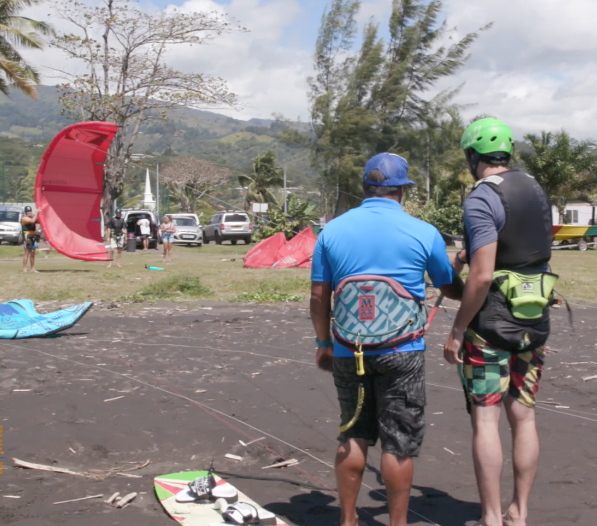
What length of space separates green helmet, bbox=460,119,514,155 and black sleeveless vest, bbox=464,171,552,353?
177 millimetres

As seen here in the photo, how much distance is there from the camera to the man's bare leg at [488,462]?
10.4 ft

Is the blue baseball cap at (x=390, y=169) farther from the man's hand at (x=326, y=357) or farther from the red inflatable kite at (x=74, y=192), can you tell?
the red inflatable kite at (x=74, y=192)

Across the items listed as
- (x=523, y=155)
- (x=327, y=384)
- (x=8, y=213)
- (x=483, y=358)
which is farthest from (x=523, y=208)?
(x=523, y=155)

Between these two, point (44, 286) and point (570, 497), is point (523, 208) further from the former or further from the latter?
point (44, 286)

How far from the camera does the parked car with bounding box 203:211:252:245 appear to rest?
123ft

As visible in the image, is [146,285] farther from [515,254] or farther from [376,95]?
[376,95]

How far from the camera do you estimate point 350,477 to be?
314 cm

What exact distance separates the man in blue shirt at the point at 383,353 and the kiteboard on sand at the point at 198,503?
52 centimetres

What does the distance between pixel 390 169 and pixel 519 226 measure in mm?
637

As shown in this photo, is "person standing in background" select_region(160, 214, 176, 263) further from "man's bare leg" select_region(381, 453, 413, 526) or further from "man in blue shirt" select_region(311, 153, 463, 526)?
"man's bare leg" select_region(381, 453, 413, 526)

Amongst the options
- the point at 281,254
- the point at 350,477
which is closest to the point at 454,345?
the point at 350,477

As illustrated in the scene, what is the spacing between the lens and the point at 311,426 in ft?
15.9

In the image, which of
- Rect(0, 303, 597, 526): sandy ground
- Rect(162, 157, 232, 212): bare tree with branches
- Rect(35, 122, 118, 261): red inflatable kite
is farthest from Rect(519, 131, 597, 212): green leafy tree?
Rect(162, 157, 232, 212): bare tree with branches

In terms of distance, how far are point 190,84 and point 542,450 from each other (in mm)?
30563
